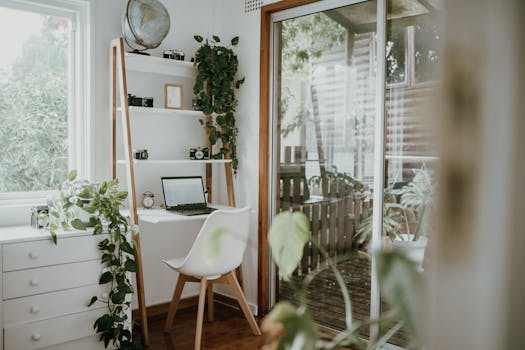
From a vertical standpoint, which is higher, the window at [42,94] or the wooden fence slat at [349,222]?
the window at [42,94]

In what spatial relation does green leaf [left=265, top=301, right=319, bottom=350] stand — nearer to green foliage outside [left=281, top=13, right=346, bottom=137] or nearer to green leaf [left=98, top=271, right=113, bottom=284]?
green leaf [left=98, top=271, right=113, bottom=284]

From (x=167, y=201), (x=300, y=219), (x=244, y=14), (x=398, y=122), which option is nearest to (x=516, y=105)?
(x=300, y=219)

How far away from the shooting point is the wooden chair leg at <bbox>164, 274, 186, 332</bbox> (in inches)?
119

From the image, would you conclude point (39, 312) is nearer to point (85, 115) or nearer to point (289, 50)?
point (85, 115)

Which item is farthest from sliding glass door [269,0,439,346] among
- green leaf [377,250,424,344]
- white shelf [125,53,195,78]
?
green leaf [377,250,424,344]

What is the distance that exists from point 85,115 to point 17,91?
0.41 m

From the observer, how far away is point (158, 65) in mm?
3389

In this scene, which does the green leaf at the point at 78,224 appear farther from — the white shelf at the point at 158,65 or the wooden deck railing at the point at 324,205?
the wooden deck railing at the point at 324,205

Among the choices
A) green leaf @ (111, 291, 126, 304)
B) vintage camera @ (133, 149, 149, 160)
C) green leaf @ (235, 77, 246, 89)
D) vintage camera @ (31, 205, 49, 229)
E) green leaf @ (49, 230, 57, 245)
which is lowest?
green leaf @ (111, 291, 126, 304)

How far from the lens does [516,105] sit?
17.1 inches

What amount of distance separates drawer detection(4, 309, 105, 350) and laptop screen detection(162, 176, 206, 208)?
35.9 inches

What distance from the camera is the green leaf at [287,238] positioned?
2.93 ft

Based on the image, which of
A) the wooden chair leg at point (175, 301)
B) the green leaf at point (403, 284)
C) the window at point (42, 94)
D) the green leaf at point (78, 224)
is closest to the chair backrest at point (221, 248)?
the wooden chair leg at point (175, 301)

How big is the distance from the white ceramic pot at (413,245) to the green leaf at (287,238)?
1871 millimetres
